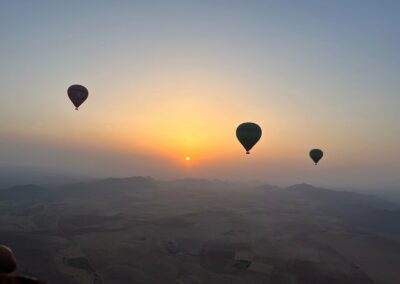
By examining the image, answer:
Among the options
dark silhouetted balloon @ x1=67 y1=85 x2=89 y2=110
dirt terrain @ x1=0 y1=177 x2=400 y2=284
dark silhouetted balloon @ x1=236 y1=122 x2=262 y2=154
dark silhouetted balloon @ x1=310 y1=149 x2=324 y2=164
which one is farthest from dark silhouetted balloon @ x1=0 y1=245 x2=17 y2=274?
dark silhouetted balloon @ x1=310 y1=149 x2=324 y2=164

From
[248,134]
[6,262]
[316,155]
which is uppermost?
[316,155]

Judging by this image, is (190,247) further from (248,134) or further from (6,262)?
(6,262)

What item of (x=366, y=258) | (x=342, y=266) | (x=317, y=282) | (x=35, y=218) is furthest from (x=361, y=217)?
(x=35, y=218)

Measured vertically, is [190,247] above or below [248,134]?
above

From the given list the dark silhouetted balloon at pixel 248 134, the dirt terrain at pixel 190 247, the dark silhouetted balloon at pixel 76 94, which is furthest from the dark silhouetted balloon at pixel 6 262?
the dirt terrain at pixel 190 247

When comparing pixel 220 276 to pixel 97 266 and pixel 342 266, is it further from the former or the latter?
pixel 342 266

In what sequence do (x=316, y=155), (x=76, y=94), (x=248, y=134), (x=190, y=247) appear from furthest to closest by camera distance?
1. (x=190, y=247)
2. (x=316, y=155)
3. (x=76, y=94)
4. (x=248, y=134)

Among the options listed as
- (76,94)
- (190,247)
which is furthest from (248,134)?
(190,247)

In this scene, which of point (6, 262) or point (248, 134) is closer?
point (6, 262)
